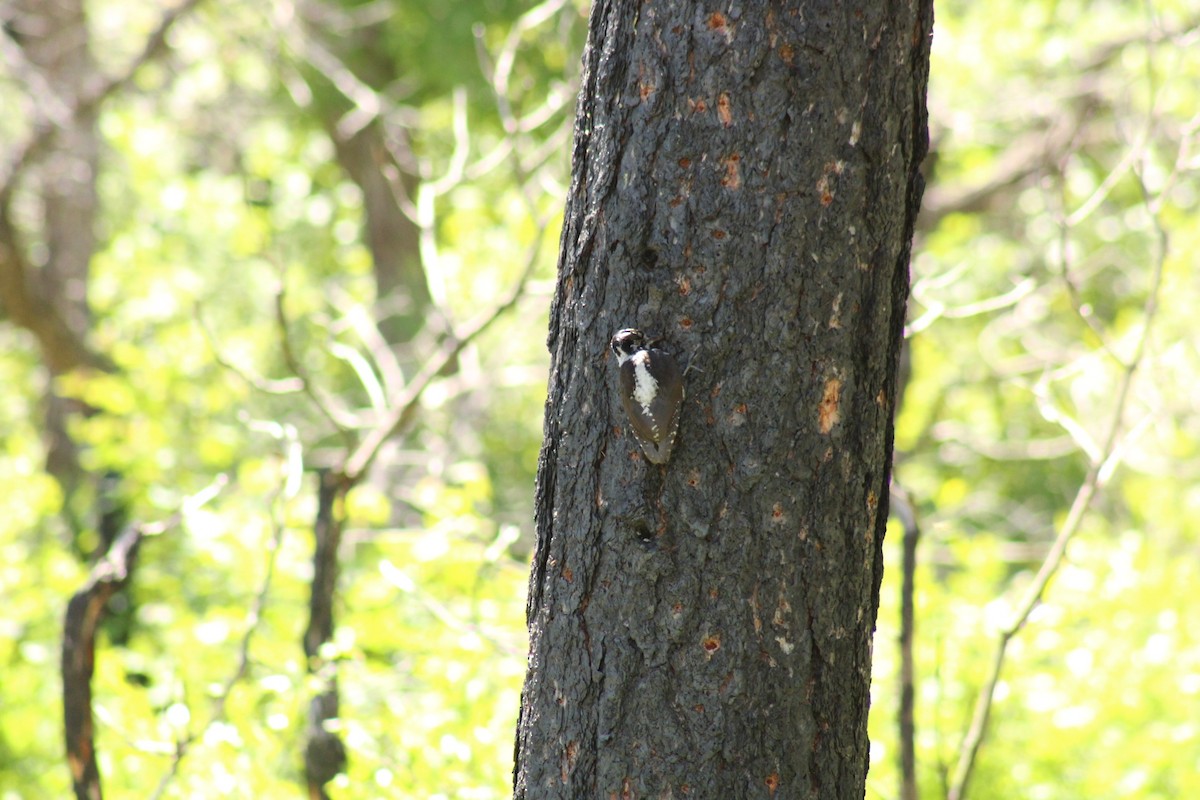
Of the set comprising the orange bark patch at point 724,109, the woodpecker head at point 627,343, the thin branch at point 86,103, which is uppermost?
the thin branch at point 86,103

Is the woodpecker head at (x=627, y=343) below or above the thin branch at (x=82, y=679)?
above

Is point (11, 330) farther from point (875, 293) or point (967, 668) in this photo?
point (875, 293)

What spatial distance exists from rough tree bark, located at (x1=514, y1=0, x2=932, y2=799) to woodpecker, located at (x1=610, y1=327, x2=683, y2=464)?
0.07 feet

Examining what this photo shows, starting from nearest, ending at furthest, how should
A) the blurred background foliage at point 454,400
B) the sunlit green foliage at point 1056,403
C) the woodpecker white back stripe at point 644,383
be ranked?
the woodpecker white back stripe at point 644,383
the blurred background foliage at point 454,400
the sunlit green foliage at point 1056,403

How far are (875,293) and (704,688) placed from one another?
52 centimetres

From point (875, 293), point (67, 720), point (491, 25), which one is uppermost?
point (491, 25)

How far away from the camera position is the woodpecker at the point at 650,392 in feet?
4.24

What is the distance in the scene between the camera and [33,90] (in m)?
5.59

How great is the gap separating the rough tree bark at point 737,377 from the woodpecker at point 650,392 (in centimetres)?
2

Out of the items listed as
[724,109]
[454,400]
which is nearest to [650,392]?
[724,109]

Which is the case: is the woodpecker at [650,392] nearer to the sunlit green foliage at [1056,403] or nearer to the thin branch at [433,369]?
the sunlit green foliage at [1056,403]

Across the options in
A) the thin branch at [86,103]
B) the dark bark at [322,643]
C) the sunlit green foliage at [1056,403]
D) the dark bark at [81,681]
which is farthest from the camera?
the thin branch at [86,103]

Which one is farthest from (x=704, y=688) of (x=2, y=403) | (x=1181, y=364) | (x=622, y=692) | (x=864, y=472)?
(x=2, y=403)

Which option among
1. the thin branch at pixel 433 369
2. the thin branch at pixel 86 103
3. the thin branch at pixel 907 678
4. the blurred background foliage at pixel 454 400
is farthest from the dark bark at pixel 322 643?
the thin branch at pixel 86 103
